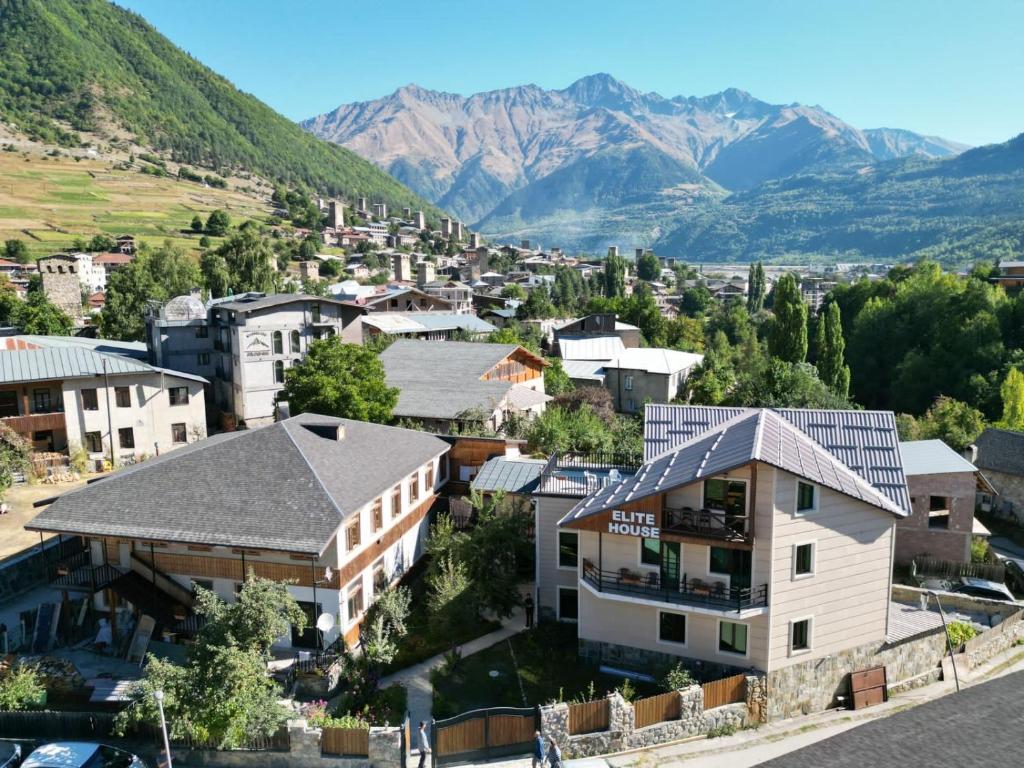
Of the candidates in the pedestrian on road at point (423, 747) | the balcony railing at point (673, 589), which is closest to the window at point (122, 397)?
the balcony railing at point (673, 589)

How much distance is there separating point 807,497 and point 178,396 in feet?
126

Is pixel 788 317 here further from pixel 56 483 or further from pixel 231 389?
pixel 56 483

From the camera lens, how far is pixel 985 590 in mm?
33844

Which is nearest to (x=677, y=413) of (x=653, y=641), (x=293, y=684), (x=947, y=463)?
(x=653, y=641)

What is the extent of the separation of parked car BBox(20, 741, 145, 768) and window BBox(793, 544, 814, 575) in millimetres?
19039

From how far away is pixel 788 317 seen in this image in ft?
261

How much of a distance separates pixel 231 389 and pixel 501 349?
64.8ft

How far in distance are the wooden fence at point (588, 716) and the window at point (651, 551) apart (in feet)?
17.3

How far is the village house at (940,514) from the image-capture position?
1406 inches

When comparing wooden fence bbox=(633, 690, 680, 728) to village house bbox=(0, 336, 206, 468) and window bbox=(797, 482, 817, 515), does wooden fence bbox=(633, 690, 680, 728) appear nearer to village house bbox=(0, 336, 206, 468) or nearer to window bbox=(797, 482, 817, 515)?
window bbox=(797, 482, 817, 515)

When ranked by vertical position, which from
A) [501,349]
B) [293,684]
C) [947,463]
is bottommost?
[293,684]

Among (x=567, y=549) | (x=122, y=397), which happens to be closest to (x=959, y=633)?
(x=567, y=549)

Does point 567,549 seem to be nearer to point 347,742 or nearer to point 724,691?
point 724,691

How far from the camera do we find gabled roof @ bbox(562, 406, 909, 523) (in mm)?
21953
